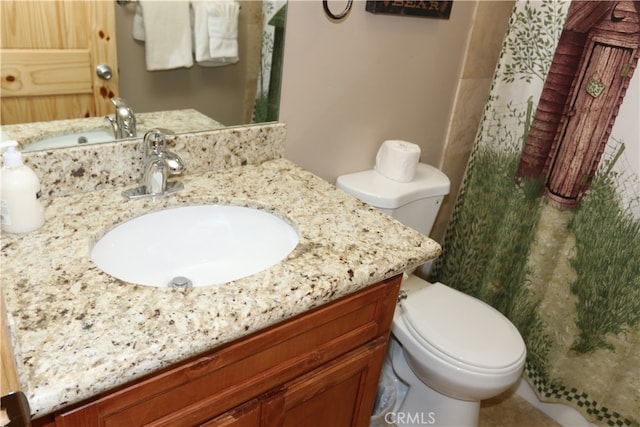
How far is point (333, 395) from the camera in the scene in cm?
111

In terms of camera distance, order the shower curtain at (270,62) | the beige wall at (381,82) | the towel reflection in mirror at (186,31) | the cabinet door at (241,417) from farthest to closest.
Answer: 1. the beige wall at (381,82)
2. the shower curtain at (270,62)
3. the towel reflection in mirror at (186,31)
4. the cabinet door at (241,417)

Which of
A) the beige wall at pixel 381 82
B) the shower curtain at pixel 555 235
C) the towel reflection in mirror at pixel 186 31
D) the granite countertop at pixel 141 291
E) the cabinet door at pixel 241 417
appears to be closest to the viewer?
the granite countertop at pixel 141 291

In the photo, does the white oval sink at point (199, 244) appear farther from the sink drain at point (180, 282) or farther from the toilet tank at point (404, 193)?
the toilet tank at point (404, 193)

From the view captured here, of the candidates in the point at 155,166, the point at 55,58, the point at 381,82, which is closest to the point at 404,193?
the point at 381,82

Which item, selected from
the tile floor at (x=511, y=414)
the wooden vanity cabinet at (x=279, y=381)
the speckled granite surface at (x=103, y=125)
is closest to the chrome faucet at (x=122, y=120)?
the speckled granite surface at (x=103, y=125)

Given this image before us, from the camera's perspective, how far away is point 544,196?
5.54 ft

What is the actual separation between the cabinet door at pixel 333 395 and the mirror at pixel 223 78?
0.68m

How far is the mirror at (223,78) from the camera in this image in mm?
1096

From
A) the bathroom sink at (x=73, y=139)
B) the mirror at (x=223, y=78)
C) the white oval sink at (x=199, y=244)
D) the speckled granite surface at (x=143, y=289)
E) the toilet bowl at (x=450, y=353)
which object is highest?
the mirror at (x=223, y=78)

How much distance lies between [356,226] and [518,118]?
95 cm

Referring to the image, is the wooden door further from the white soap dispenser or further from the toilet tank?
the toilet tank

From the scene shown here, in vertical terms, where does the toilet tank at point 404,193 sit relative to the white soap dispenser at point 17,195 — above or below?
below

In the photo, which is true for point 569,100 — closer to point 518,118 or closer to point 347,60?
point 518,118

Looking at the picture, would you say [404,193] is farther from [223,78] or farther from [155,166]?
[155,166]
